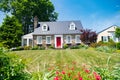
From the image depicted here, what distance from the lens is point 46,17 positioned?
5459cm

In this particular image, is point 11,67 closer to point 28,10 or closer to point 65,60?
point 65,60

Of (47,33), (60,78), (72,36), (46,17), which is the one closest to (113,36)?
(72,36)

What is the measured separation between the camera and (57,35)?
137ft

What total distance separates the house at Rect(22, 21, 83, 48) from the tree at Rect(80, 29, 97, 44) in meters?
3.45

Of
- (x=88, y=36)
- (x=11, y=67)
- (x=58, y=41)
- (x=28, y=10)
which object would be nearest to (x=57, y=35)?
(x=58, y=41)

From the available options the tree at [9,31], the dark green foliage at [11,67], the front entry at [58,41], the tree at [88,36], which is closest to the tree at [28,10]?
the front entry at [58,41]

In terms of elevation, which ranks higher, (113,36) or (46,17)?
(46,17)

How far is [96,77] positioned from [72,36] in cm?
3729

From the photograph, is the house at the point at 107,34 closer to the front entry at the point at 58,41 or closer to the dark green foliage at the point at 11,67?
the front entry at the point at 58,41

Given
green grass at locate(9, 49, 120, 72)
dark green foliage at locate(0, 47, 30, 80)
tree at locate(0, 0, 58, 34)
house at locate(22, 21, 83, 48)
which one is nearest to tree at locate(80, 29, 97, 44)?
house at locate(22, 21, 83, 48)

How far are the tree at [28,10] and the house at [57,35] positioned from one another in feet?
35.0

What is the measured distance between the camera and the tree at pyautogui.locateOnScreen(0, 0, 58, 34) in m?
52.3

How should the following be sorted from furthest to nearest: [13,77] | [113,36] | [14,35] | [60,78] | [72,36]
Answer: [113,36] → [72,36] → [14,35] → [60,78] → [13,77]

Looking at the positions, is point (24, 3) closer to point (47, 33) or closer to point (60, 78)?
point (47, 33)
